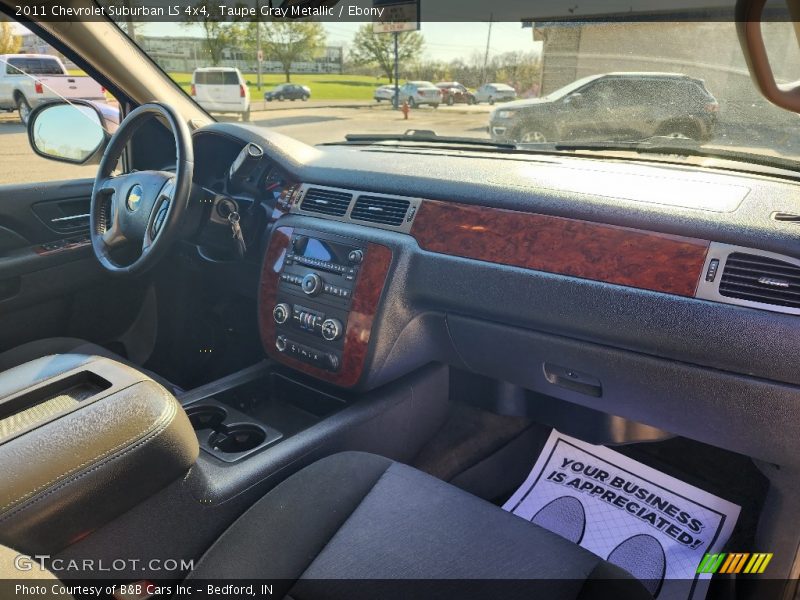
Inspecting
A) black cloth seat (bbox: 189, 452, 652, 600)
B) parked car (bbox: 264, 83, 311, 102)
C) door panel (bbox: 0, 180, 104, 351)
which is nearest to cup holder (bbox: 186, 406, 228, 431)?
black cloth seat (bbox: 189, 452, 652, 600)

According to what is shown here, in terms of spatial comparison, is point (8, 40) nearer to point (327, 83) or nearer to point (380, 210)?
point (327, 83)

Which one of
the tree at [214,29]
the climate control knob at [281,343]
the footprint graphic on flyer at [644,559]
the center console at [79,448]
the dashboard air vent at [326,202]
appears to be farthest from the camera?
the tree at [214,29]

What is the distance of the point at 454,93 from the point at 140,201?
3.71 ft

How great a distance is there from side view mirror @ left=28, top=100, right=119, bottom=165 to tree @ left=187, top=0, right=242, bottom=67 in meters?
0.47

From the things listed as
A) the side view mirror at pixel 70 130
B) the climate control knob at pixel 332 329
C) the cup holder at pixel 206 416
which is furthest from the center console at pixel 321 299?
the side view mirror at pixel 70 130

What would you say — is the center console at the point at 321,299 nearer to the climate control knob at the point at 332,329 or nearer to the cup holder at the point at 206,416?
the climate control knob at the point at 332,329

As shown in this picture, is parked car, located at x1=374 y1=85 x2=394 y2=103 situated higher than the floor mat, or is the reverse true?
parked car, located at x1=374 y1=85 x2=394 y2=103

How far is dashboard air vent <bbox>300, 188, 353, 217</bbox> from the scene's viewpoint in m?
2.11

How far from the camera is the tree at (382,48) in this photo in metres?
2.19

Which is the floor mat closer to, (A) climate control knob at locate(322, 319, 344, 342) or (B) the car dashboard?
(B) the car dashboard

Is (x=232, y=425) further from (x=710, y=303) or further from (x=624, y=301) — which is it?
(x=710, y=303)

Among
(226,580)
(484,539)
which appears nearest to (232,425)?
(226,580)

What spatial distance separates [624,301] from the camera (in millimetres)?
1592

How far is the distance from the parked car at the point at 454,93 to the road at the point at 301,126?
5cm
